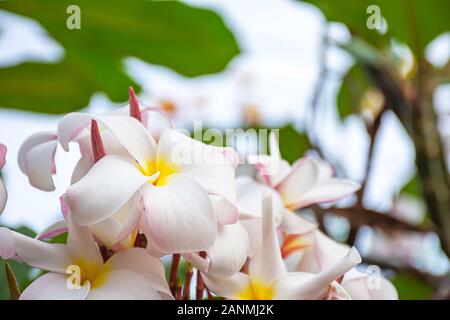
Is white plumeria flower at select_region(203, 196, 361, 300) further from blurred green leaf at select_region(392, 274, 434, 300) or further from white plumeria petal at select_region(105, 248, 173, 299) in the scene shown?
blurred green leaf at select_region(392, 274, 434, 300)

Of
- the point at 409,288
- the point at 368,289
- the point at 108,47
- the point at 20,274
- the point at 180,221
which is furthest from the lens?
the point at 108,47

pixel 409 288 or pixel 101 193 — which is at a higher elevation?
pixel 101 193

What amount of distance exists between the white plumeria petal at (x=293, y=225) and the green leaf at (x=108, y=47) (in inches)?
22.3

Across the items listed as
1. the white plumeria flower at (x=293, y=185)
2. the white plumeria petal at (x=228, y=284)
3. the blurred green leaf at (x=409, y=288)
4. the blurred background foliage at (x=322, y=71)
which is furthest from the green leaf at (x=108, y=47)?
the white plumeria petal at (x=228, y=284)

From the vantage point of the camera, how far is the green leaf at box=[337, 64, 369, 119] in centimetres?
102

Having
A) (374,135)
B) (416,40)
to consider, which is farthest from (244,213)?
(416,40)

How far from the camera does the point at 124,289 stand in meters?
0.33

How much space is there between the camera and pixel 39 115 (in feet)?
3.30

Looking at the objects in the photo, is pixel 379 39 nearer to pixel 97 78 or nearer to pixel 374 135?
pixel 374 135

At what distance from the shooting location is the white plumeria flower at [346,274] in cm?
41

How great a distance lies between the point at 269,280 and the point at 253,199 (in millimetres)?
52

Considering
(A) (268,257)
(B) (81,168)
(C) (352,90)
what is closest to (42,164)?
(B) (81,168)

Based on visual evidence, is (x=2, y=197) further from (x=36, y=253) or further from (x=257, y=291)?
(x=257, y=291)
